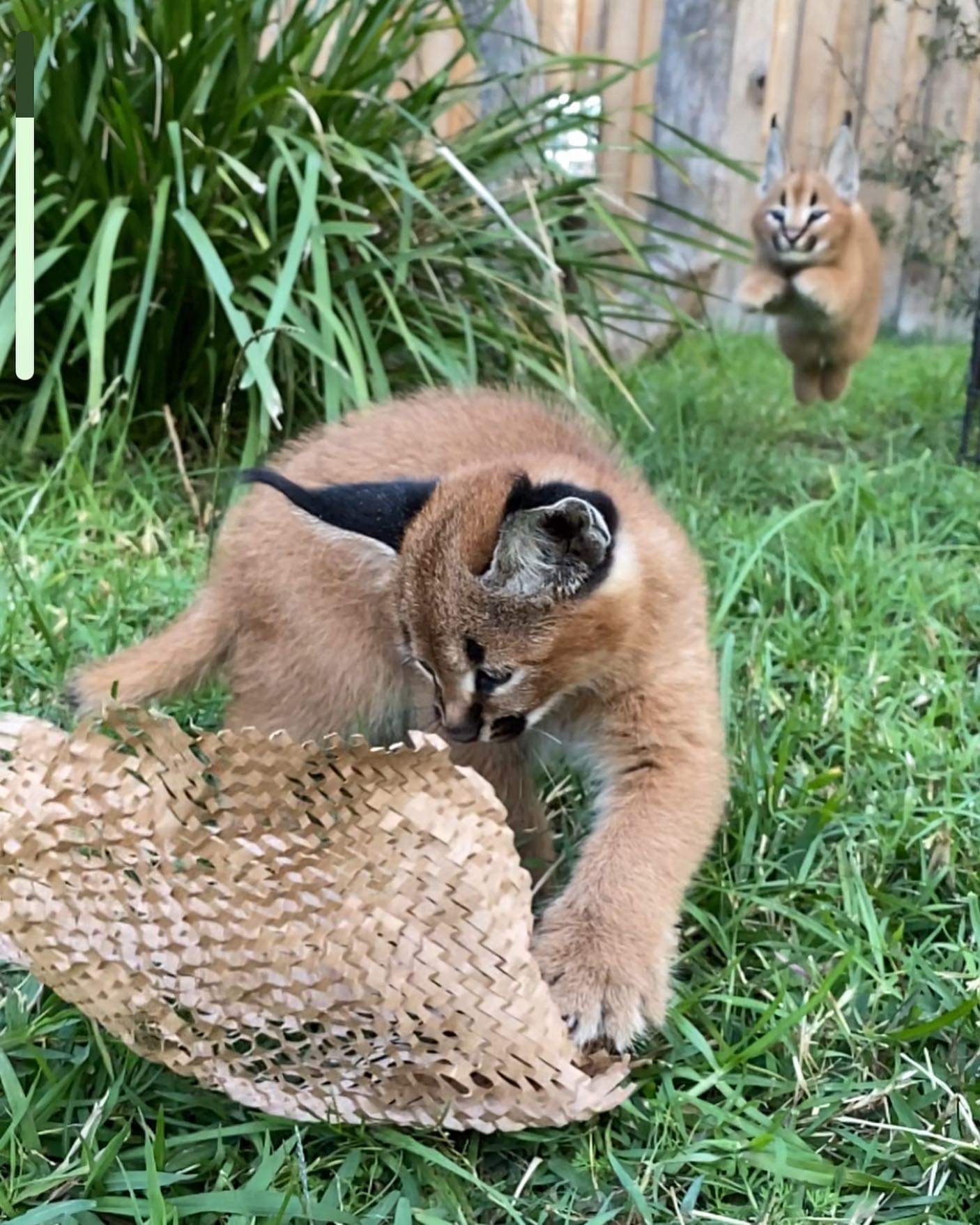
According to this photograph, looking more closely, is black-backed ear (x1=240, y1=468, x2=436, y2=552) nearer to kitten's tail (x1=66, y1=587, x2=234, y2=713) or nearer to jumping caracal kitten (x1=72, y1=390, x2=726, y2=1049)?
jumping caracal kitten (x1=72, y1=390, x2=726, y2=1049)

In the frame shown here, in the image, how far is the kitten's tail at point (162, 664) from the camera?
6.06 ft

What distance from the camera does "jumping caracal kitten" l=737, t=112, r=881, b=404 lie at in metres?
3.87

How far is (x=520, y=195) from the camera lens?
138 inches

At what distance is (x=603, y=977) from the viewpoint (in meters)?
1.43

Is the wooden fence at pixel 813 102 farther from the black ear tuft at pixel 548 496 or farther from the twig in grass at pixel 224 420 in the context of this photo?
the black ear tuft at pixel 548 496

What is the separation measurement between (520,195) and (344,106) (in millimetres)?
553

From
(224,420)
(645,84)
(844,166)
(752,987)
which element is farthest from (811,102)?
(752,987)

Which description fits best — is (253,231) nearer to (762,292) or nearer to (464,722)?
(762,292)

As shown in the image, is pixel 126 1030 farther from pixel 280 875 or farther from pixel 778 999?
pixel 778 999

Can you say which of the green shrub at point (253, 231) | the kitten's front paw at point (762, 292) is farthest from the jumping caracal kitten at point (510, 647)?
the kitten's front paw at point (762, 292)

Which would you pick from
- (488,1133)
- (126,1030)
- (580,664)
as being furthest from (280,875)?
(580,664)

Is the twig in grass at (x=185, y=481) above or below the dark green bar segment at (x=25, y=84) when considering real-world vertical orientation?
below

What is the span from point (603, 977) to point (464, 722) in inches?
15.6

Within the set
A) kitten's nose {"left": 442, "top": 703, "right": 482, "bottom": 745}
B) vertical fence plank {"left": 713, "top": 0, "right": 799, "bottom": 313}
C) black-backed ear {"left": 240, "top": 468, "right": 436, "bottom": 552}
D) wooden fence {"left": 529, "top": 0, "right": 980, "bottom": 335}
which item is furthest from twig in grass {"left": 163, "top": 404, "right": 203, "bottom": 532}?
vertical fence plank {"left": 713, "top": 0, "right": 799, "bottom": 313}
